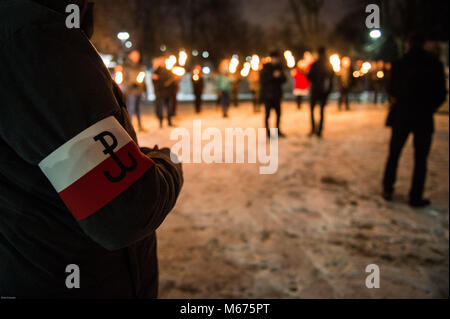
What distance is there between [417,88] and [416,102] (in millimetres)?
157

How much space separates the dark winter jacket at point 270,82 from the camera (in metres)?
7.77

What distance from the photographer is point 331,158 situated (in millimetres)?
6176

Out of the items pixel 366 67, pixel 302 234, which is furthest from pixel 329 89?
pixel 366 67

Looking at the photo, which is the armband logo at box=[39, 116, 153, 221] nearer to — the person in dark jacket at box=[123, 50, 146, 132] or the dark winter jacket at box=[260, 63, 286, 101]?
the dark winter jacket at box=[260, 63, 286, 101]

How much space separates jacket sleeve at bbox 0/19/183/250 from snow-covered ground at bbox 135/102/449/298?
70.8 inches

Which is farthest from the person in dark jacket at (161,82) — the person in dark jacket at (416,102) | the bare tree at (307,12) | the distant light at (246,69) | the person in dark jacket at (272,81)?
the person in dark jacket at (416,102)

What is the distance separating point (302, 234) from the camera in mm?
3330

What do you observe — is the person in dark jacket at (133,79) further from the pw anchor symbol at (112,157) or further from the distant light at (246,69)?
the pw anchor symbol at (112,157)

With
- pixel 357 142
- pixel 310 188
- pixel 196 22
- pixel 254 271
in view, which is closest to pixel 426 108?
pixel 310 188

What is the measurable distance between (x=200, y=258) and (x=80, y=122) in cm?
232

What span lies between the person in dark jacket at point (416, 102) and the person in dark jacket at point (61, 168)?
372 centimetres

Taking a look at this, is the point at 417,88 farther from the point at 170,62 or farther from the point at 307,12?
the point at 170,62

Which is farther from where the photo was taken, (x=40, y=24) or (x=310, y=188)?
(x=310, y=188)

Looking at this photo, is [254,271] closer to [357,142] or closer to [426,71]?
[426,71]
